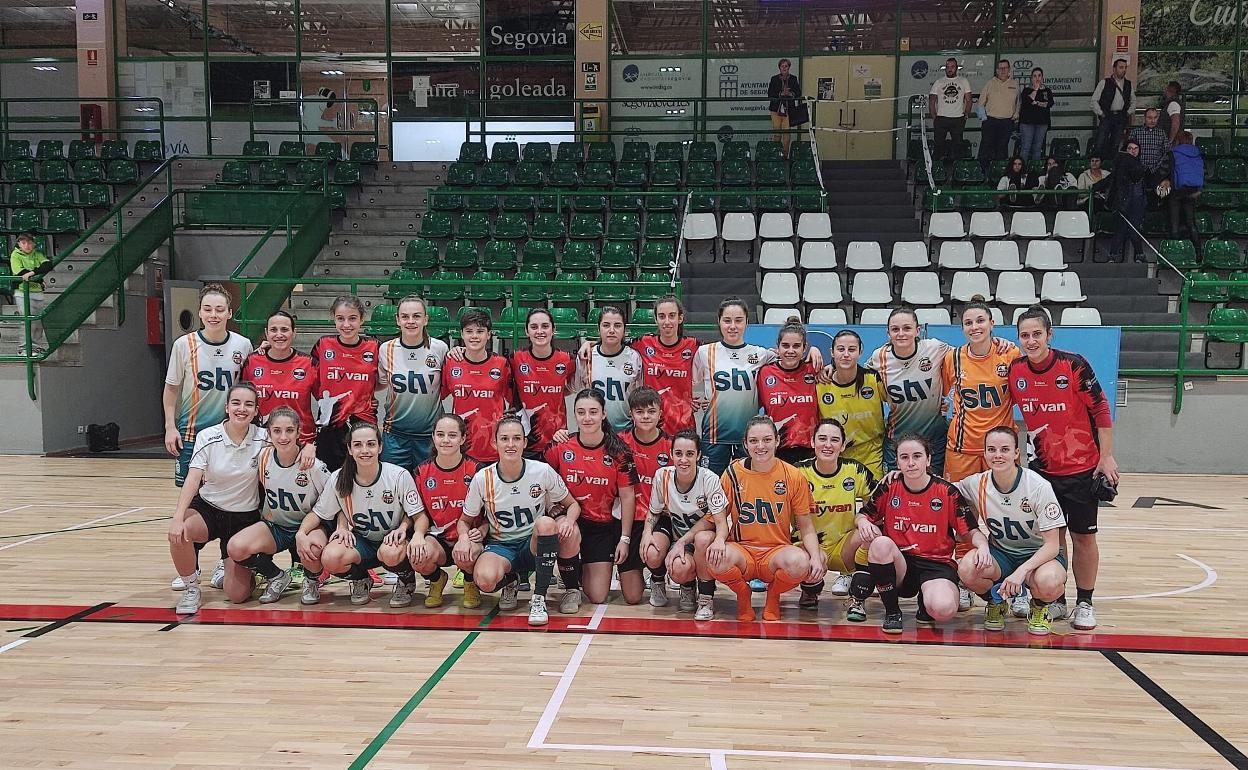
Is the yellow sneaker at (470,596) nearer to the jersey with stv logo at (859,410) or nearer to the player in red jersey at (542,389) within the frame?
the player in red jersey at (542,389)

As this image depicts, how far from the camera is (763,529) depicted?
16.2 ft

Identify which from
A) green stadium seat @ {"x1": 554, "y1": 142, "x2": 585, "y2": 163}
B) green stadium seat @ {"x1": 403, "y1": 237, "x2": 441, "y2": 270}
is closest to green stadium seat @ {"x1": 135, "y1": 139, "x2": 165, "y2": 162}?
green stadium seat @ {"x1": 403, "y1": 237, "x2": 441, "y2": 270}

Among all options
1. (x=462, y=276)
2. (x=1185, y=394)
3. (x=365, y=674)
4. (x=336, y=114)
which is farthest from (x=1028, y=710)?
(x=336, y=114)

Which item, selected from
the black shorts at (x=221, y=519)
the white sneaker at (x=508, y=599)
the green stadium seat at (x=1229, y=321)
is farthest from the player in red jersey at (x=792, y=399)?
the green stadium seat at (x=1229, y=321)

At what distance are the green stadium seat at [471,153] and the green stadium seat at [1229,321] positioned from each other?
9891 mm

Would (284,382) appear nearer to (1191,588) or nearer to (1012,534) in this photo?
(1012,534)

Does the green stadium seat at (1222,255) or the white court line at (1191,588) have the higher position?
the green stadium seat at (1222,255)

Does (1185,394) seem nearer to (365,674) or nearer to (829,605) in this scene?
(829,605)

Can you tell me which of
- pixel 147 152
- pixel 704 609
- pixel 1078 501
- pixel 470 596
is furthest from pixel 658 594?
pixel 147 152

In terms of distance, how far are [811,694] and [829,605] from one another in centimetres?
141

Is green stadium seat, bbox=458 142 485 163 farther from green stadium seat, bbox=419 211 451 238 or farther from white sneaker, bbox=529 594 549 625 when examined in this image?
white sneaker, bbox=529 594 549 625

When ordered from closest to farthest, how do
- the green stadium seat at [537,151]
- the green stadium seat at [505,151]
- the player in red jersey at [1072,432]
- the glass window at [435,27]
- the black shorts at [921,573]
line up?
the black shorts at [921,573], the player in red jersey at [1072,432], the green stadium seat at [537,151], the green stadium seat at [505,151], the glass window at [435,27]

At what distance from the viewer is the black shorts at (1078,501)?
16.0 feet

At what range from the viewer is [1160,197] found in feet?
39.7
